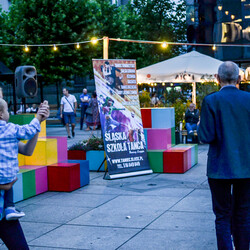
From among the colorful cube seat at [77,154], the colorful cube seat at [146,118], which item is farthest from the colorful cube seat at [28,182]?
the colorful cube seat at [146,118]

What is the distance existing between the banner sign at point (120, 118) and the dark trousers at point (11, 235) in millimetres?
5483

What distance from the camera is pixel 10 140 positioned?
352 centimetres

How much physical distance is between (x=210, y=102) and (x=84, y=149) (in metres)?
6.54

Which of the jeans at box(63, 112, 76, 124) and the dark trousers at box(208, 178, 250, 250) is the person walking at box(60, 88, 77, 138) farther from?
the dark trousers at box(208, 178, 250, 250)

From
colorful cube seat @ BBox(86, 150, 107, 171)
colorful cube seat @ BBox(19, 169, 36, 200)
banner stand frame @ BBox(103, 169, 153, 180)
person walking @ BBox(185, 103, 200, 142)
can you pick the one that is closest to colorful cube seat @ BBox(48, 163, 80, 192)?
colorful cube seat @ BBox(19, 169, 36, 200)

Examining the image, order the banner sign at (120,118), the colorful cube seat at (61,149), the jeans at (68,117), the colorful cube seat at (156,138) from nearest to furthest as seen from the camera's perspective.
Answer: the colorful cube seat at (61,149) < the banner sign at (120,118) < the colorful cube seat at (156,138) < the jeans at (68,117)

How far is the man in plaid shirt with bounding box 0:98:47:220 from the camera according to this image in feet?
11.4

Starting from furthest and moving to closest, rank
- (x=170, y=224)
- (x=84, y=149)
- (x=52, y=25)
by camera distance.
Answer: (x=52, y=25), (x=84, y=149), (x=170, y=224)

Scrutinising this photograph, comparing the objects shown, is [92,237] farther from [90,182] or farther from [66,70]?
[66,70]

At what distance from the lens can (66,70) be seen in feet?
92.1

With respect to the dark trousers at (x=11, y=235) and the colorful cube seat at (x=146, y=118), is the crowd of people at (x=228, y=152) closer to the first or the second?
the dark trousers at (x=11, y=235)

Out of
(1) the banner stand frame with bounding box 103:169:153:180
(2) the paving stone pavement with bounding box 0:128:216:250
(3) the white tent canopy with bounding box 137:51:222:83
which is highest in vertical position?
(3) the white tent canopy with bounding box 137:51:222:83

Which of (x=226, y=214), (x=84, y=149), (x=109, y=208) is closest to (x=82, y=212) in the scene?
(x=109, y=208)

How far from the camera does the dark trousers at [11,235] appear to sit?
135 inches
